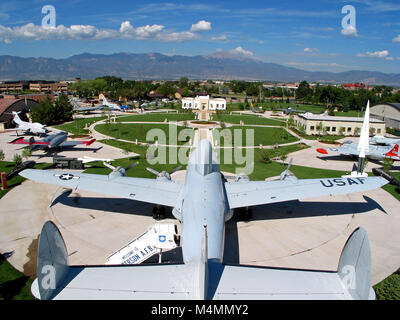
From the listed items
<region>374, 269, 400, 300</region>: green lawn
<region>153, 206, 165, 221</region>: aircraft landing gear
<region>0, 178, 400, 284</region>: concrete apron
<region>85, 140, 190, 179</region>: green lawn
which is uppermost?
<region>85, 140, 190, 179</region>: green lawn

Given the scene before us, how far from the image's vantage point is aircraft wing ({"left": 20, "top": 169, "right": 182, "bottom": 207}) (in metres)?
22.8

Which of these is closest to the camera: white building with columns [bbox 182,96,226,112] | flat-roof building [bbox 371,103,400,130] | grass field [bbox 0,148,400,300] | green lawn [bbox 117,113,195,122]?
grass field [bbox 0,148,400,300]

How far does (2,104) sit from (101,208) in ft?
217

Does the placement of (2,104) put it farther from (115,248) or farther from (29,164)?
(115,248)

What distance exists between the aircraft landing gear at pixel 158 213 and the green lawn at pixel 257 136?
34164 mm

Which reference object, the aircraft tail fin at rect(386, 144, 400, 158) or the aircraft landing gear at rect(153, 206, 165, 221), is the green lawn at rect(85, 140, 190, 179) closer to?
the aircraft landing gear at rect(153, 206, 165, 221)

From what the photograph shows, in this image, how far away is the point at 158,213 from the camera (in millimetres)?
24578

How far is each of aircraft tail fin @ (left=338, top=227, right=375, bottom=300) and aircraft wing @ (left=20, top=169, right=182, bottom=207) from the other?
14.2 metres

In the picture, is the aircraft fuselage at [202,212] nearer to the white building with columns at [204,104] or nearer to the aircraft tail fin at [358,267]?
the aircraft tail fin at [358,267]

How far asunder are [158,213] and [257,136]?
4657 cm

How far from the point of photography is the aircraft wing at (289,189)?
74.0 feet

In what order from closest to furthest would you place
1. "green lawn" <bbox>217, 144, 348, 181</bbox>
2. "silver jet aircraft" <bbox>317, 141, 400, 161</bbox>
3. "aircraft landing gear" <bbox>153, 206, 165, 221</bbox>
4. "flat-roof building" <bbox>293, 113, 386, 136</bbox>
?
"aircraft landing gear" <bbox>153, 206, 165, 221</bbox>
"green lawn" <bbox>217, 144, 348, 181</bbox>
"silver jet aircraft" <bbox>317, 141, 400, 161</bbox>
"flat-roof building" <bbox>293, 113, 386, 136</bbox>

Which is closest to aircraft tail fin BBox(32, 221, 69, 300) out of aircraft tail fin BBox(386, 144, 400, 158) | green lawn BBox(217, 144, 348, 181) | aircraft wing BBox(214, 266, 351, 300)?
aircraft wing BBox(214, 266, 351, 300)
